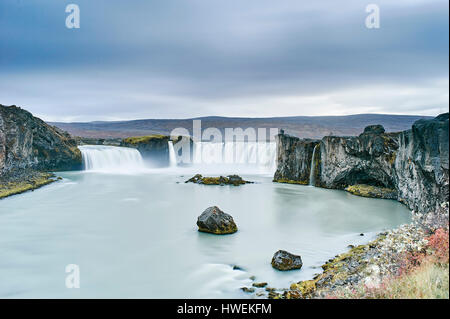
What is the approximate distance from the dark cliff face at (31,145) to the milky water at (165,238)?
21.2 ft

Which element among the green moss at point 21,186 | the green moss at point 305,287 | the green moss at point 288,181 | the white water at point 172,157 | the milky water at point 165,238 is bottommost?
the milky water at point 165,238

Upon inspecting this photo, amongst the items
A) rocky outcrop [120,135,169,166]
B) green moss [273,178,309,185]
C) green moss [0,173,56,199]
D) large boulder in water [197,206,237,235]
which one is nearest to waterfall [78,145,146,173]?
rocky outcrop [120,135,169,166]

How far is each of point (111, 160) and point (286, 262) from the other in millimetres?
42923

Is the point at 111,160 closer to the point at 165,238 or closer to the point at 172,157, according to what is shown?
the point at 172,157

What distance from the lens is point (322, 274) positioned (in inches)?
386

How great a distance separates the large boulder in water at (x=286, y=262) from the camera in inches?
406

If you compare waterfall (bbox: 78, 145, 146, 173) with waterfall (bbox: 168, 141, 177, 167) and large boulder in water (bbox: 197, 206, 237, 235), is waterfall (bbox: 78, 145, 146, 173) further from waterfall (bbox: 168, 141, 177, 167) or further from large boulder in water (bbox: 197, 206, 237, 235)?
large boulder in water (bbox: 197, 206, 237, 235)

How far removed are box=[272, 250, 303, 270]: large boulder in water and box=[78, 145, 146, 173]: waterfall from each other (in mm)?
39342

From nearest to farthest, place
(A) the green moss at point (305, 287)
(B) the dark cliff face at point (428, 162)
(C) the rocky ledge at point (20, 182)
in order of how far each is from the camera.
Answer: (A) the green moss at point (305, 287) < (B) the dark cliff face at point (428, 162) < (C) the rocky ledge at point (20, 182)

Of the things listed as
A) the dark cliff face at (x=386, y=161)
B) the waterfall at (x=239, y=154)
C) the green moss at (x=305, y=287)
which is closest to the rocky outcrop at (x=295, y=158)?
the dark cliff face at (x=386, y=161)

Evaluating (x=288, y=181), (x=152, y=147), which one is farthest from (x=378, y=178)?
(x=152, y=147)

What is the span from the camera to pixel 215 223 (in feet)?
48.1

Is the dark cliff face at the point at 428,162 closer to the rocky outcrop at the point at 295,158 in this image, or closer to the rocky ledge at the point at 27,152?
the rocky outcrop at the point at 295,158
